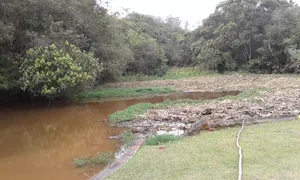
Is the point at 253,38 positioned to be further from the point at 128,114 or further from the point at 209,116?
the point at 209,116

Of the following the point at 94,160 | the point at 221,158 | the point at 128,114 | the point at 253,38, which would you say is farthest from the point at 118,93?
the point at 253,38

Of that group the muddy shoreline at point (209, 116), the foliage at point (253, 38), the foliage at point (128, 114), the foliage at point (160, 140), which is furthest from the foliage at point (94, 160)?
the foliage at point (253, 38)

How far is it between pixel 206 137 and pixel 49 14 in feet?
44.7

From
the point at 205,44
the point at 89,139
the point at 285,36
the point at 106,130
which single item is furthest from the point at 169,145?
the point at 205,44

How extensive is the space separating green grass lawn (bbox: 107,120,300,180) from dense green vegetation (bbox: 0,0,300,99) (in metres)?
10.2

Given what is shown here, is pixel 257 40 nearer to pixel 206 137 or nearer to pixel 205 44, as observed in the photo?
pixel 205 44

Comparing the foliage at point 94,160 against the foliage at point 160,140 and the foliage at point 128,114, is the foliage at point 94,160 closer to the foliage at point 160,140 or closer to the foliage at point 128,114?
the foliage at point 160,140

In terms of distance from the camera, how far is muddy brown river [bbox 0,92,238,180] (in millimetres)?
8125

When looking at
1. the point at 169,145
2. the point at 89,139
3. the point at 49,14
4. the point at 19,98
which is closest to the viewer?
the point at 169,145

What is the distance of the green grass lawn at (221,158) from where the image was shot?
5578mm

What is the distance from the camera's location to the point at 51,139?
1172cm

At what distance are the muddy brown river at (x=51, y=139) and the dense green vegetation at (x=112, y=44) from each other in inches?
54.8

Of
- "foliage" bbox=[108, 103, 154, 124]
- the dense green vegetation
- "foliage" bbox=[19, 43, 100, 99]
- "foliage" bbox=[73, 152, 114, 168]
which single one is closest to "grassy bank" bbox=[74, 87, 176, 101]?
the dense green vegetation

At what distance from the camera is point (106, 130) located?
1262cm
